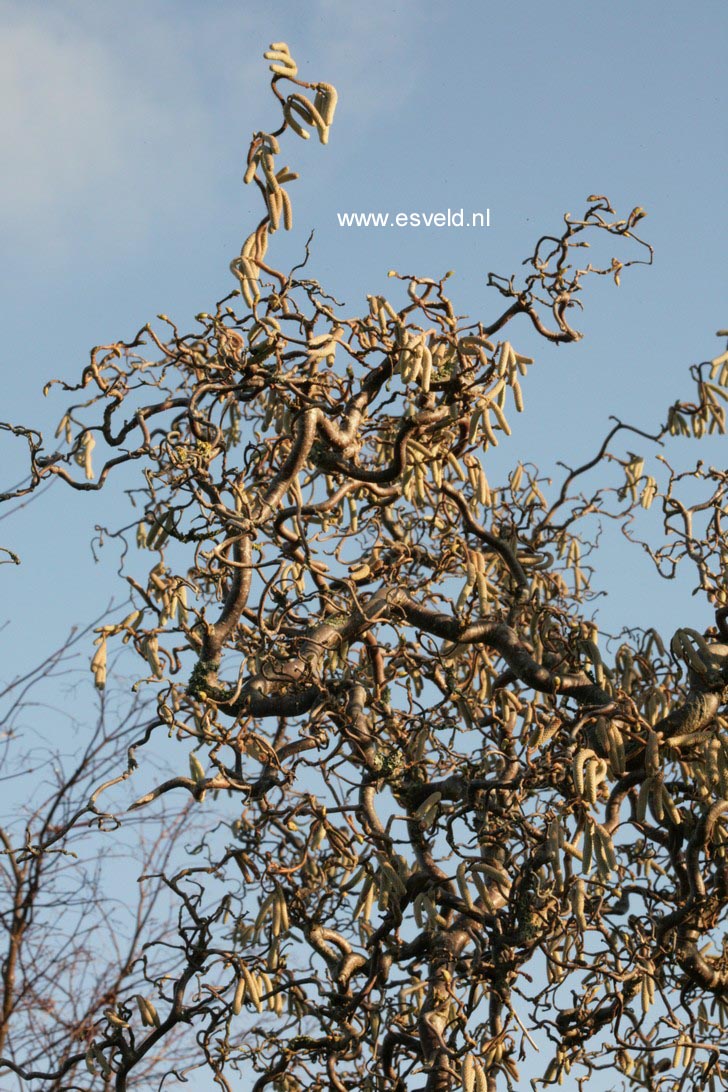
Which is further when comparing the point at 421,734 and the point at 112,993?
the point at 112,993

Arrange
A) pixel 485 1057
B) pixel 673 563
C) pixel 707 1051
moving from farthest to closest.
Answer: pixel 673 563
pixel 707 1051
pixel 485 1057

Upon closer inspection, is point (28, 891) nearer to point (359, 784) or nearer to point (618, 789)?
point (359, 784)

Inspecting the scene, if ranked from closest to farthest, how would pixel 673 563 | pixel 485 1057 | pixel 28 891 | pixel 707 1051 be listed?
pixel 485 1057 → pixel 707 1051 → pixel 673 563 → pixel 28 891

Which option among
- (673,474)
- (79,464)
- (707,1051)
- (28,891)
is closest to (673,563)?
(673,474)

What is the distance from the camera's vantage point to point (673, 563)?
4.71 meters

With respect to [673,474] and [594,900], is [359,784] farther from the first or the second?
[673,474]

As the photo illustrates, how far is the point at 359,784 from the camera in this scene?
4.18 meters

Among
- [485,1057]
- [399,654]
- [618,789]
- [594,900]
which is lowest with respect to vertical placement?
[485,1057]

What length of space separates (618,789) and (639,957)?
1.68 feet

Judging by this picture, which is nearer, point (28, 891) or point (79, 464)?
point (79, 464)

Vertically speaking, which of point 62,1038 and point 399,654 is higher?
point 399,654

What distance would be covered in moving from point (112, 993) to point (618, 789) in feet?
7.18

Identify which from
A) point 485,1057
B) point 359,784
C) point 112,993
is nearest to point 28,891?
point 112,993

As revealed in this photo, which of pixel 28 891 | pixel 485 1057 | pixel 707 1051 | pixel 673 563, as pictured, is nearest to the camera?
pixel 485 1057
